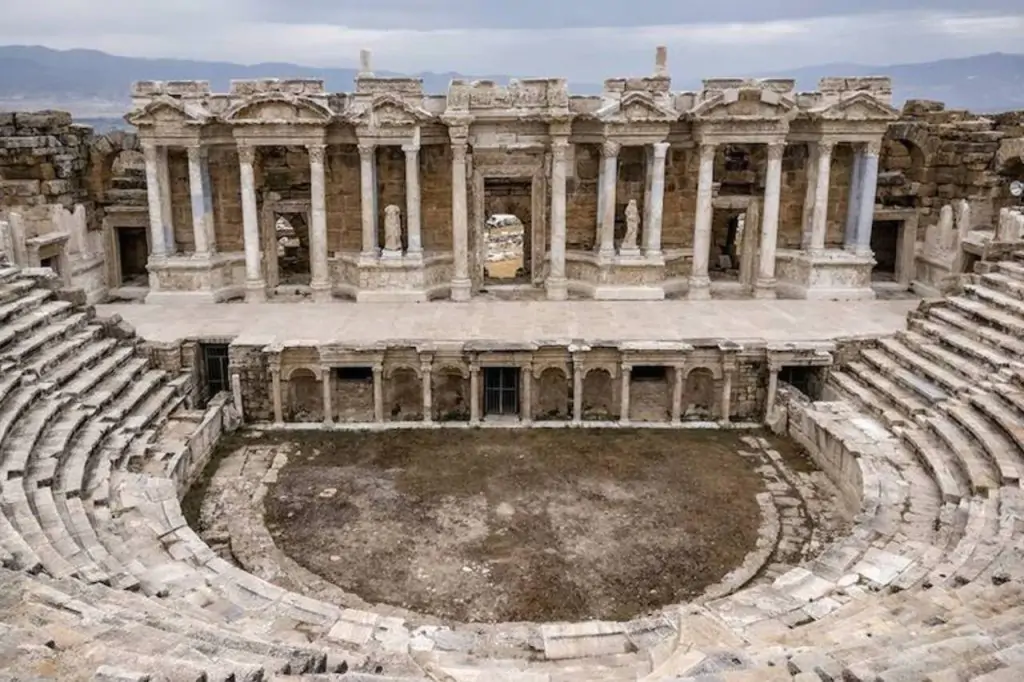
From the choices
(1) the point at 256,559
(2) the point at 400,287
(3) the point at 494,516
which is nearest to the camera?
(1) the point at 256,559

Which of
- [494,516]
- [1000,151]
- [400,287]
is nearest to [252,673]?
[494,516]

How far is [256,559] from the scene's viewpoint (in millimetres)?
11977

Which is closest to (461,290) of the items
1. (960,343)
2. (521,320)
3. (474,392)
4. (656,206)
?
(521,320)

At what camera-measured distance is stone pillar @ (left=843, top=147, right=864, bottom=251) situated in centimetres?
2095

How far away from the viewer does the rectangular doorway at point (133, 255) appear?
2302 centimetres

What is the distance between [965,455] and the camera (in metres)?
12.4

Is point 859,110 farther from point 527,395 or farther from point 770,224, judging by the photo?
point 527,395

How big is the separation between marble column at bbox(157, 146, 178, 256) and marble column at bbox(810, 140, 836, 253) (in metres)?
15.3

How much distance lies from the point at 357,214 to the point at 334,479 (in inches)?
355

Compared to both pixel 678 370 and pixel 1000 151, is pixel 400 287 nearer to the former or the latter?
pixel 678 370

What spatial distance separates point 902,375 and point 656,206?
7.25 m

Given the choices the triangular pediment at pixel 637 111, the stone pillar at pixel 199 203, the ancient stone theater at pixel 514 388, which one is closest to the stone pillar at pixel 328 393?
the ancient stone theater at pixel 514 388

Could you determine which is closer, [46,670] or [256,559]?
[46,670]

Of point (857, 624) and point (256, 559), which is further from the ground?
point (857, 624)
